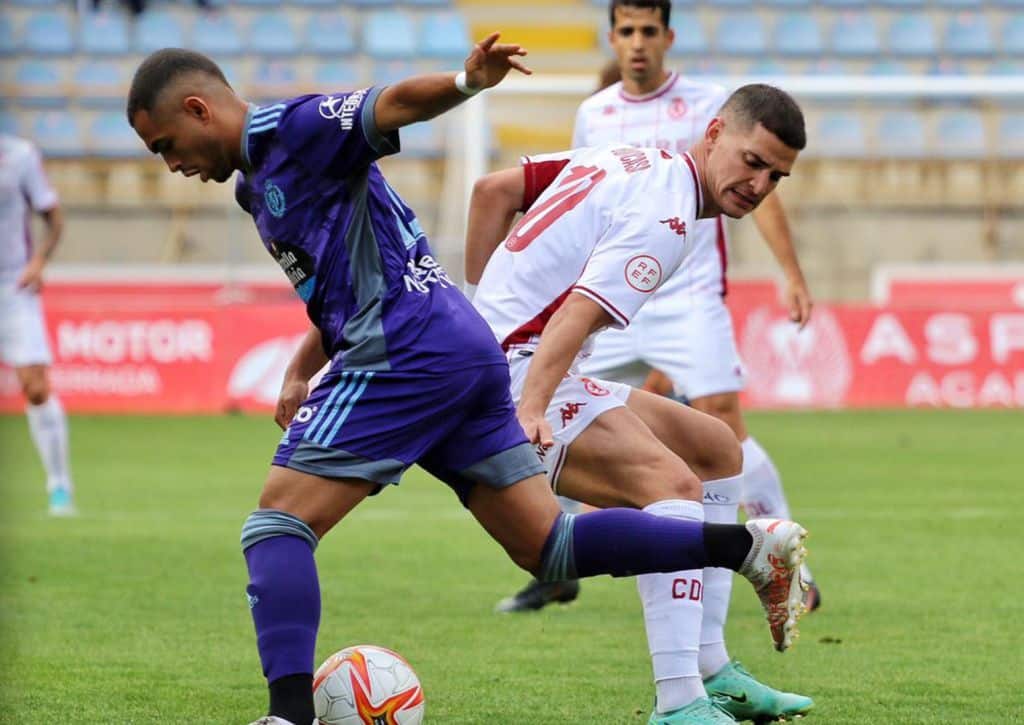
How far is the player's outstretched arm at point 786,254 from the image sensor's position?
6.30 m

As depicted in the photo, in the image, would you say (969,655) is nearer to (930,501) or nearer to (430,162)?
(930,501)

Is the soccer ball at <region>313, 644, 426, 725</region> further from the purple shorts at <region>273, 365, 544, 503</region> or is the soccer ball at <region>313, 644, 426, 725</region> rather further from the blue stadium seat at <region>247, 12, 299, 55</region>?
→ the blue stadium seat at <region>247, 12, 299, 55</region>

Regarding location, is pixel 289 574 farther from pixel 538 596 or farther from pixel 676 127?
pixel 676 127

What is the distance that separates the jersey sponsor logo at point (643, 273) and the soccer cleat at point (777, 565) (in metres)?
0.63

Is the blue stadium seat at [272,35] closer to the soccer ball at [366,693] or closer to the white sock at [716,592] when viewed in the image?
the white sock at [716,592]

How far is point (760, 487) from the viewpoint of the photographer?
6508 millimetres

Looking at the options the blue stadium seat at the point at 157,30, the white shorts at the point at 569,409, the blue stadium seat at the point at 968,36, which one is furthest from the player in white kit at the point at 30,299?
the blue stadium seat at the point at 968,36

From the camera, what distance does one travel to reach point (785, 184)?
66.4 ft

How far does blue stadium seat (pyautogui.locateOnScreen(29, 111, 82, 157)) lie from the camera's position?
21484 mm

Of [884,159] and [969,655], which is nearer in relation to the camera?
[969,655]

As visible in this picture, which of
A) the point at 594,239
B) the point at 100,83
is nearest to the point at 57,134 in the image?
the point at 100,83

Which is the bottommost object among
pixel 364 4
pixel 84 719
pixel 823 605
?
pixel 823 605

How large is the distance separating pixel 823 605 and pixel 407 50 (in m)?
17.4

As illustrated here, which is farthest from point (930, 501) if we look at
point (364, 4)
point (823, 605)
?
point (364, 4)
